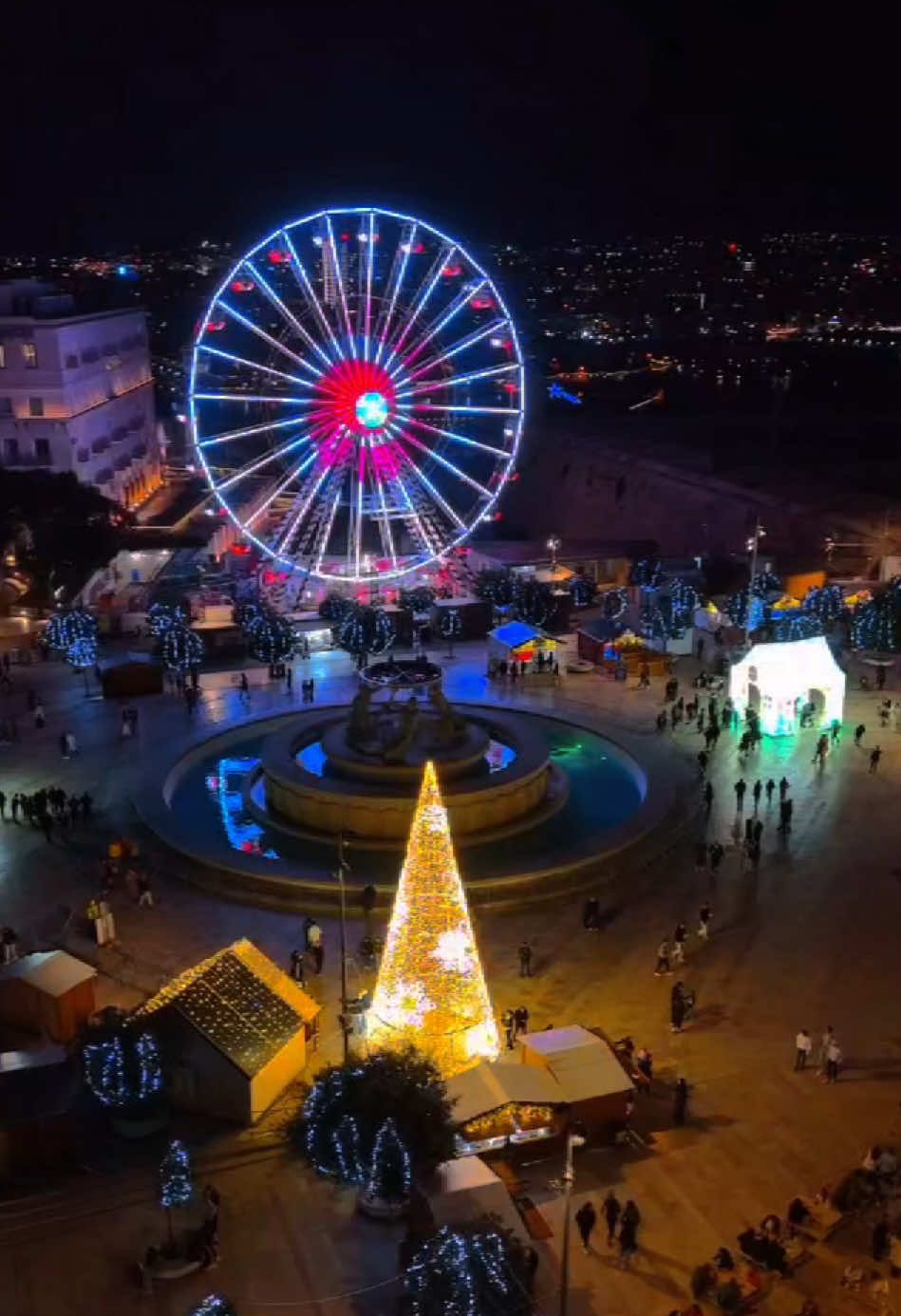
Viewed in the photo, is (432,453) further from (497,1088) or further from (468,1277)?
(468,1277)

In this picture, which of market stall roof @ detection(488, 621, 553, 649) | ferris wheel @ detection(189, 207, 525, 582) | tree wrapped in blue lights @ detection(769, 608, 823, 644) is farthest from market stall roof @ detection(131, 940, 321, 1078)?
tree wrapped in blue lights @ detection(769, 608, 823, 644)

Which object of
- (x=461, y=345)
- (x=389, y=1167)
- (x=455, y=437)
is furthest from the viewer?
(x=455, y=437)

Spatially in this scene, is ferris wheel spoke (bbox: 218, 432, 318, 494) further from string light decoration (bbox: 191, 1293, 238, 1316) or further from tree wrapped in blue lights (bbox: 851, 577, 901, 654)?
A: string light decoration (bbox: 191, 1293, 238, 1316)

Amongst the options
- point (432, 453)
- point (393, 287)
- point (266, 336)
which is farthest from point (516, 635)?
point (266, 336)

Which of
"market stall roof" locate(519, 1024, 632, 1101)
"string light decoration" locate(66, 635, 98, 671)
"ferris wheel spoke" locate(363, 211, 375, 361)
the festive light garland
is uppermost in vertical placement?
"ferris wheel spoke" locate(363, 211, 375, 361)

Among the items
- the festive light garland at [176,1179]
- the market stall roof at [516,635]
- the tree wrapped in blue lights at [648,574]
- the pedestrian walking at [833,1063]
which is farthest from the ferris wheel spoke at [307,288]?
the festive light garland at [176,1179]
